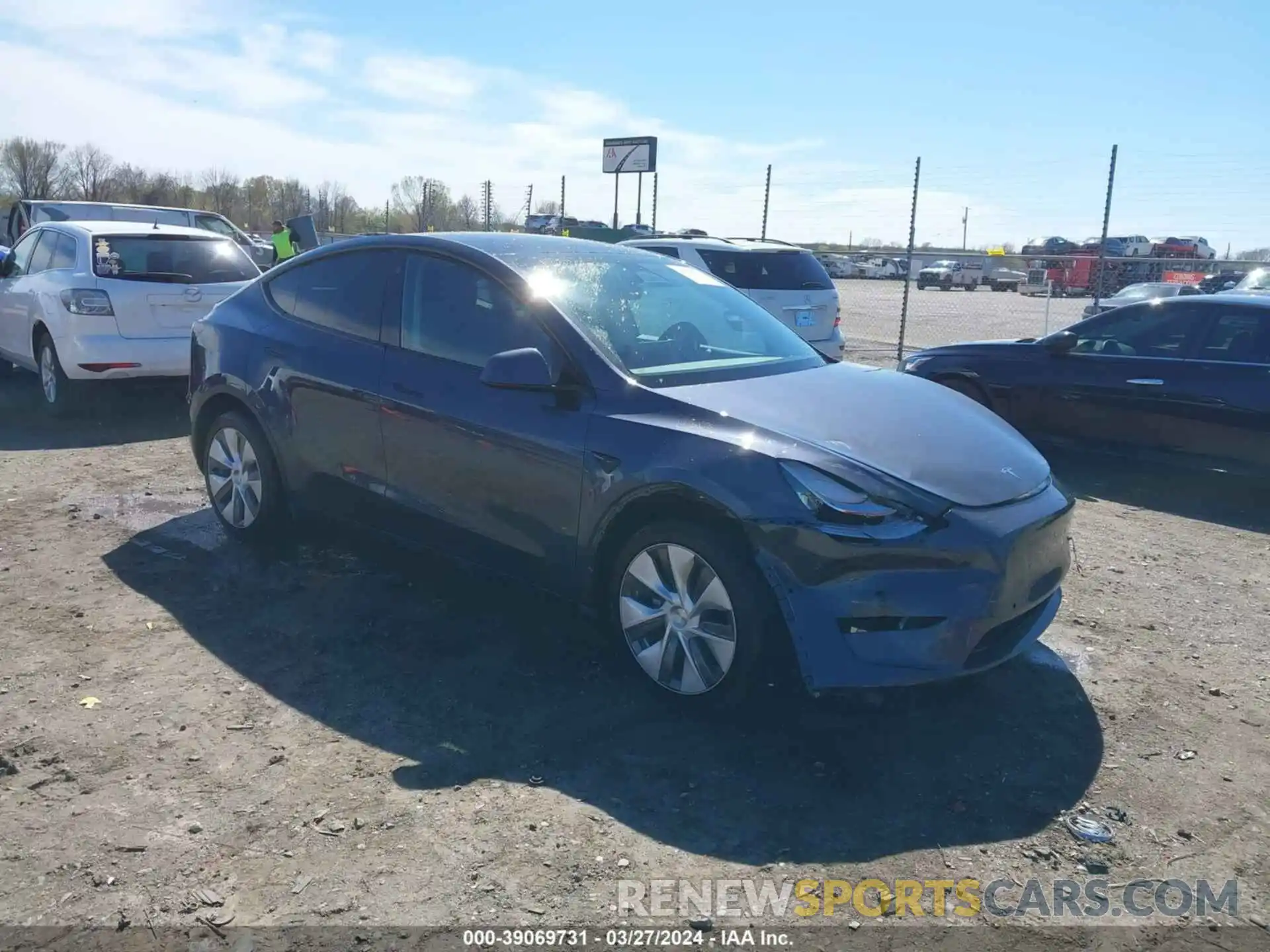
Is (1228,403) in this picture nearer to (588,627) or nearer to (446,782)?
(588,627)

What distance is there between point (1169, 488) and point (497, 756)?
615cm

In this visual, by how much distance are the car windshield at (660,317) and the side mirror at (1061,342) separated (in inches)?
147

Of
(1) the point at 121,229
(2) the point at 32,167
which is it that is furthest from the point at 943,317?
(2) the point at 32,167

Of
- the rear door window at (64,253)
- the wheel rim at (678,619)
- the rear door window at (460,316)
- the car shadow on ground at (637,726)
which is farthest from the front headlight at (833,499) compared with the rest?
the rear door window at (64,253)

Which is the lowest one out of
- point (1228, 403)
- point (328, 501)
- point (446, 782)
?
point (446, 782)

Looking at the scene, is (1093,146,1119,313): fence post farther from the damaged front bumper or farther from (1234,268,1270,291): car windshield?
the damaged front bumper

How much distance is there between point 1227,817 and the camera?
3.20m

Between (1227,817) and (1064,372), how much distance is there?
5272 mm

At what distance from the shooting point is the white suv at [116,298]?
823 cm

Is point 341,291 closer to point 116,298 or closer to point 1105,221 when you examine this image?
point 116,298

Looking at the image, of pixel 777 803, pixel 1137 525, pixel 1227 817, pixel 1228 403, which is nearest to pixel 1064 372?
pixel 1228 403

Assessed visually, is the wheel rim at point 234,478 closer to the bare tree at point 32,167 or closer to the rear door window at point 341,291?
the rear door window at point 341,291

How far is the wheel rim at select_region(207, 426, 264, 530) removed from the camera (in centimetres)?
528

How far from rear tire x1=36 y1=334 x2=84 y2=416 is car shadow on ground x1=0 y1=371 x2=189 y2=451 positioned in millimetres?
94
